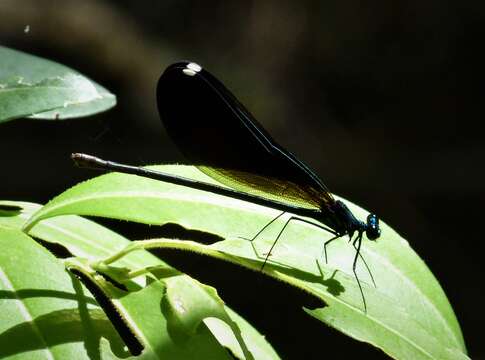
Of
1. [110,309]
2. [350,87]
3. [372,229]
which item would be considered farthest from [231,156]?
[350,87]

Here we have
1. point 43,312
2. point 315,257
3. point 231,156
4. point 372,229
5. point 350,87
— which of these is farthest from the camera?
point 350,87

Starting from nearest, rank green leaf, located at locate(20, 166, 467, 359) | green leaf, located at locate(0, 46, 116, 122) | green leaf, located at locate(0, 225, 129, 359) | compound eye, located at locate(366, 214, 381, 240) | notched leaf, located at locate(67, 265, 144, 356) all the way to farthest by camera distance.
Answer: green leaf, located at locate(0, 225, 129, 359)
notched leaf, located at locate(67, 265, 144, 356)
green leaf, located at locate(20, 166, 467, 359)
green leaf, located at locate(0, 46, 116, 122)
compound eye, located at locate(366, 214, 381, 240)

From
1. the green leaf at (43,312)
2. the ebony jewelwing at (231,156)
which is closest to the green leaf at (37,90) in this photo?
the ebony jewelwing at (231,156)

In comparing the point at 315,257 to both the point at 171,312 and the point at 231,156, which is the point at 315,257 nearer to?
the point at 171,312

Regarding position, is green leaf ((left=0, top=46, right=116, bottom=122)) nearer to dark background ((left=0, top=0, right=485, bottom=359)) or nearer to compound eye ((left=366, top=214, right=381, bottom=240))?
compound eye ((left=366, top=214, right=381, bottom=240))

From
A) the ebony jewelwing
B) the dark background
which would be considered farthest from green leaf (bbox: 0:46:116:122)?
the dark background

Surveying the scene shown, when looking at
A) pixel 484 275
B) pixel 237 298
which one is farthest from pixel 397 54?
pixel 237 298

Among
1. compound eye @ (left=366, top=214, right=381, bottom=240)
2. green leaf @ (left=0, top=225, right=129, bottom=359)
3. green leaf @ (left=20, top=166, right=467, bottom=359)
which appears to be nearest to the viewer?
green leaf @ (left=0, top=225, right=129, bottom=359)
